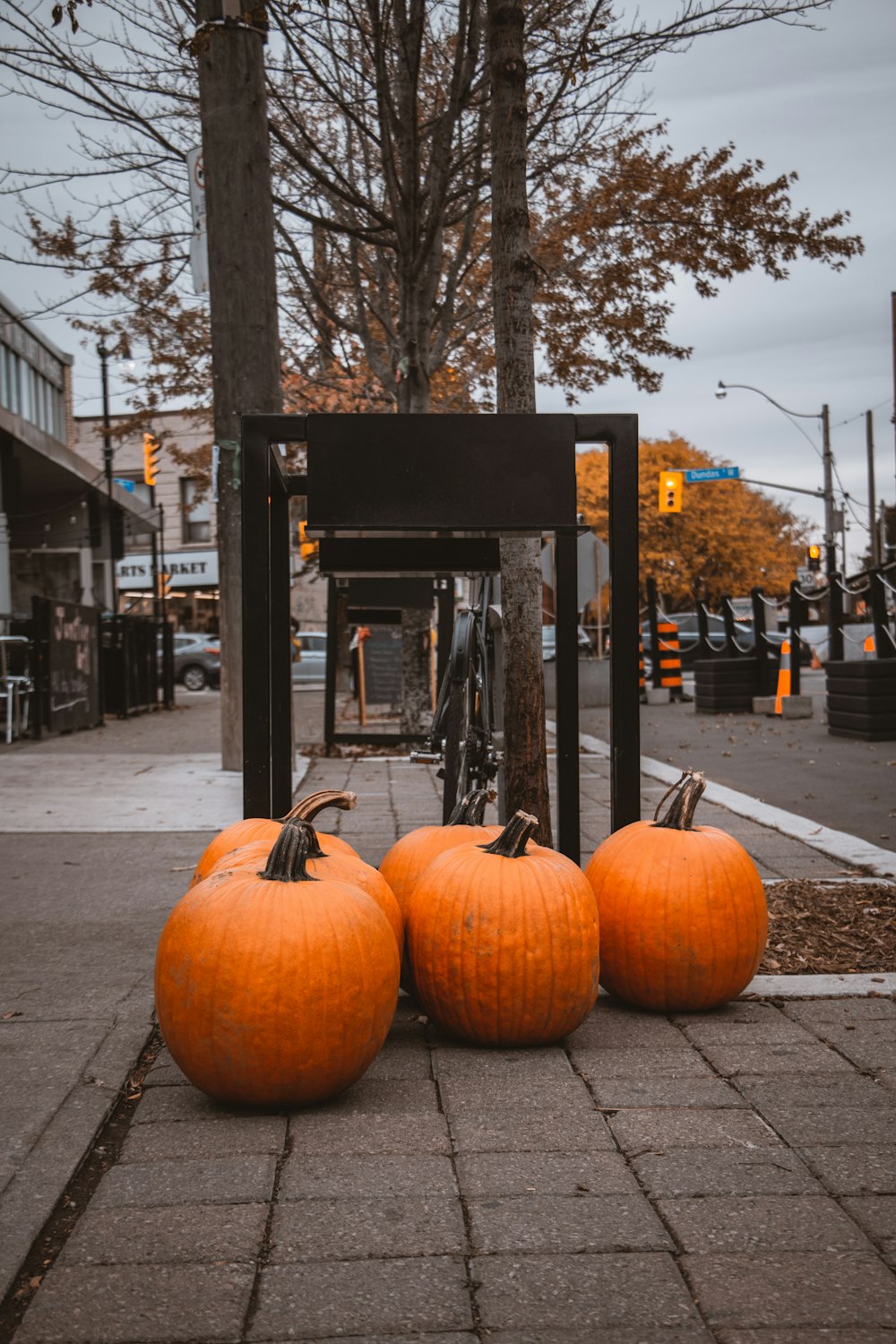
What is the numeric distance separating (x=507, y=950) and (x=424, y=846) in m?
0.74

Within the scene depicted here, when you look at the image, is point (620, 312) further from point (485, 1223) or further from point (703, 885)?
point (485, 1223)

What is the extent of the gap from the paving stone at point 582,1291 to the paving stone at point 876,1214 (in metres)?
0.43

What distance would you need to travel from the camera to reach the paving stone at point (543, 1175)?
264cm

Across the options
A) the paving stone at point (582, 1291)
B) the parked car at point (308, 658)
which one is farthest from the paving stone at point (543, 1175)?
the parked car at point (308, 658)

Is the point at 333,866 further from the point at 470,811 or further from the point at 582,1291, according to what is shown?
the point at 582,1291

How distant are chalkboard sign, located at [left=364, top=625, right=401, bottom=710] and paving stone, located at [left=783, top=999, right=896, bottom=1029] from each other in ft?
48.7

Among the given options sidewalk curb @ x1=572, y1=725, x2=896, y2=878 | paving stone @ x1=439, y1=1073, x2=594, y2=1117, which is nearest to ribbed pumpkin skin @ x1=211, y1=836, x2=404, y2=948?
paving stone @ x1=439, y1=1073, x2=594, y2=1117

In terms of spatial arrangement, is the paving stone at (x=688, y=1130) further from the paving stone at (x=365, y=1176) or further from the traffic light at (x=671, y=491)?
the traffic light at (x=671, y=491)

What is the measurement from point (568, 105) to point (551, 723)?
8.57m

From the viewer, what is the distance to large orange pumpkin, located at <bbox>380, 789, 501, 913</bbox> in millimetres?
4133

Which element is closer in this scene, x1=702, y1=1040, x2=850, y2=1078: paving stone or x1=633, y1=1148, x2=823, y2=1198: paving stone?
x1=633, y1=1148, x2=823, y2=1198: paving stone

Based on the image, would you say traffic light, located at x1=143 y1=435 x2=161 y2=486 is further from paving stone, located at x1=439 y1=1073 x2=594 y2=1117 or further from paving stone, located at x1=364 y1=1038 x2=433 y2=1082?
paving stone, located at x1=439 y1=1073 x2=594 y2=1117

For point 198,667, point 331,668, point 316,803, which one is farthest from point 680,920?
point 198,667

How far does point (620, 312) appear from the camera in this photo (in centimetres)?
1587
